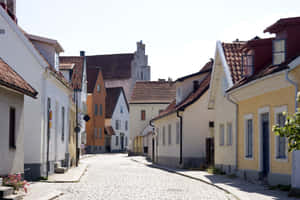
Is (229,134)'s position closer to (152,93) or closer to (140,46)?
(152,93)

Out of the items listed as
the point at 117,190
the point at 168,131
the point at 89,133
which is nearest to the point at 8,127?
the point at 117,190

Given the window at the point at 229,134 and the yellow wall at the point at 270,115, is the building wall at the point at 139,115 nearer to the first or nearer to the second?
the window at the point at 229,134

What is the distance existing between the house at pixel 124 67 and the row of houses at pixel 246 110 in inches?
2080

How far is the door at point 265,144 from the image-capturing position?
19719 mm

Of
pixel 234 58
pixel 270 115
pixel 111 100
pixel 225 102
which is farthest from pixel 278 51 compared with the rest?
pixel 111 100

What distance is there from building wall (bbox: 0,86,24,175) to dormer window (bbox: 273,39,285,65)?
28.5 feet

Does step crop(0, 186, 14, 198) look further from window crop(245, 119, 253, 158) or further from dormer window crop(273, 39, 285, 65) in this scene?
window crop(245, 119, 253, 158)

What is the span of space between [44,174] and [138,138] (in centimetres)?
4288

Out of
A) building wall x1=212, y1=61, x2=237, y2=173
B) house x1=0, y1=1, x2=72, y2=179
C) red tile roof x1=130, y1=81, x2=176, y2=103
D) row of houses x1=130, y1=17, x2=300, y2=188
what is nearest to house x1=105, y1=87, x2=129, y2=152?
red tile roof x1=130, y1=81, x2=176, y2=103

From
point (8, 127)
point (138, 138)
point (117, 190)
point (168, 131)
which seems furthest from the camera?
point (138, 138)

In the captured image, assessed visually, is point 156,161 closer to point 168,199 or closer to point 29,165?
point 29,165

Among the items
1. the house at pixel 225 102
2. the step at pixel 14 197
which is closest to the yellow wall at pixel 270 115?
the house at pixel 225 102

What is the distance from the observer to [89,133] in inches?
2869

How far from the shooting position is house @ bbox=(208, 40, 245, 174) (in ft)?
79.8
